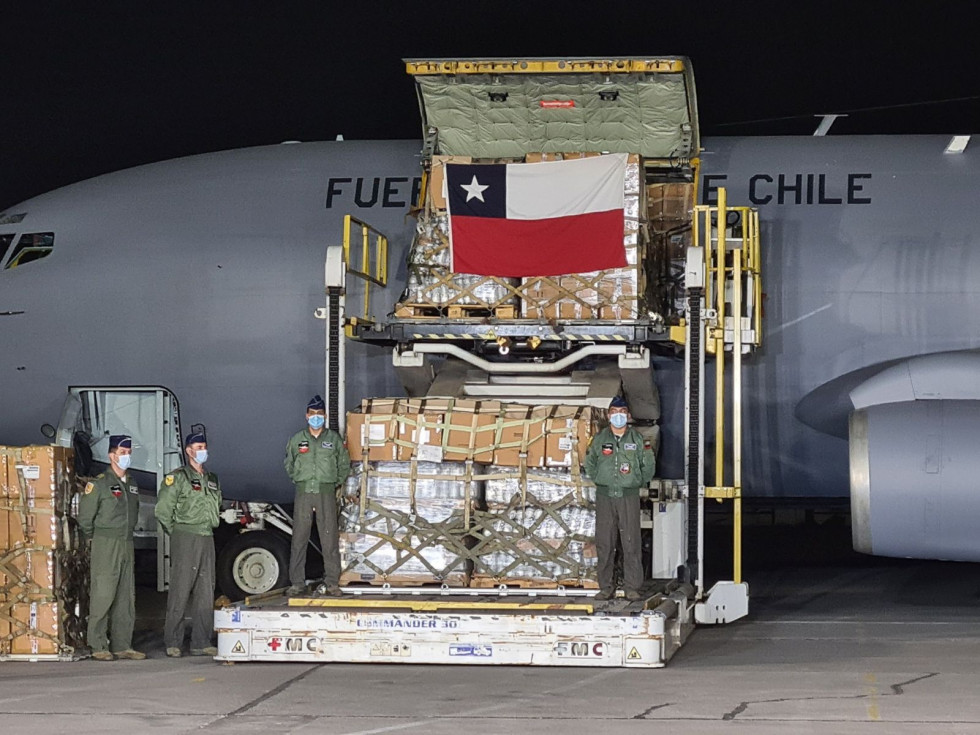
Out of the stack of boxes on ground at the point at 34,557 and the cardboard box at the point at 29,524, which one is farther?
the cardboard box at the point at 29,524

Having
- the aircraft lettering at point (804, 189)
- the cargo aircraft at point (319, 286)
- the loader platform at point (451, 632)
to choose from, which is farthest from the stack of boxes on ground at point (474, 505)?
the aircraft lettering at point (804, 189)

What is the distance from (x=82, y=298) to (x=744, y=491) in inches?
306

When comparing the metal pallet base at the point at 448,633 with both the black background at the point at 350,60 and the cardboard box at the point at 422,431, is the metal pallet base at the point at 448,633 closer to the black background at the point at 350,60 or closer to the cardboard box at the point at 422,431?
A: the cardboard box at the point at 422,431

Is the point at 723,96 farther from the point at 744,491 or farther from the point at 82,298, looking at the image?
the point at 82,298

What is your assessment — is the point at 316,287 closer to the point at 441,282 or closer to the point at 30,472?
the point at 441,282

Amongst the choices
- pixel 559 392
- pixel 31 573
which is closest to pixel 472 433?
pixel 559 392

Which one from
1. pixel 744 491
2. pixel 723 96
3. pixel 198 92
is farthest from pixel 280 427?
pixel 723 96

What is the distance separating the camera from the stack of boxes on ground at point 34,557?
1215 cm

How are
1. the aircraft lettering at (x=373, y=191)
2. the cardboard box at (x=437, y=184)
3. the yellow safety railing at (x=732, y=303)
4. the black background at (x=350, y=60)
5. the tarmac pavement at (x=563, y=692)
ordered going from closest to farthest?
the tarmac pavement at (x=563, y=692)
the yellow safety railing at (x=732, y=303)
the cardboard box at (x=437, y=184)
the aircraft lettering at (x=373, y=191)
the black background at (x=350, y=60)

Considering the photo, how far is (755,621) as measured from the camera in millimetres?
14312

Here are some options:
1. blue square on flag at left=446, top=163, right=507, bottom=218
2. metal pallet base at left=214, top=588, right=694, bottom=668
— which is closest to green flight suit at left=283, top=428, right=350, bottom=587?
metal pallet base at left=214, top=588, right=694, bottom=668

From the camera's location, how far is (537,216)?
539 inches

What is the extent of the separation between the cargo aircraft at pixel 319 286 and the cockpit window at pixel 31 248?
0.08ft

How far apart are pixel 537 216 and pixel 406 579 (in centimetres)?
385
